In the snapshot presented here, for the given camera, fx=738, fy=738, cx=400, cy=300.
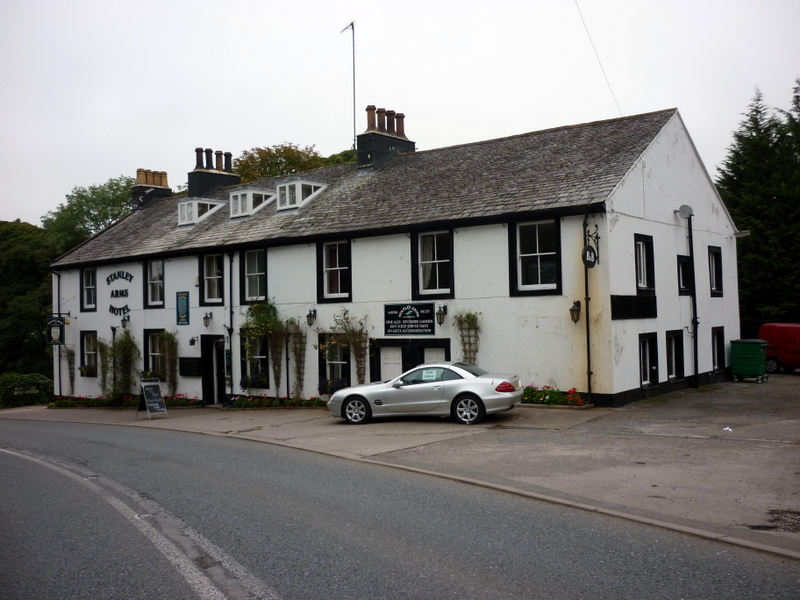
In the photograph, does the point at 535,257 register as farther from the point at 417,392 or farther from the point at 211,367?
the point at 211,367

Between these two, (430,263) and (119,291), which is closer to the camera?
(430,263)

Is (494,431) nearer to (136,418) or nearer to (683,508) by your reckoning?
(683,508)

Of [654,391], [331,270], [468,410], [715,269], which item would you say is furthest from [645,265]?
[331,270]

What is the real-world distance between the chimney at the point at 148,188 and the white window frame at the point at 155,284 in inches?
379

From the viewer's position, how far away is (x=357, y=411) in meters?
17.9

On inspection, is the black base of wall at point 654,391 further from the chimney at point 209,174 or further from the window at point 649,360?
the chimney at point 209,174

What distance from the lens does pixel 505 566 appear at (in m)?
6.41

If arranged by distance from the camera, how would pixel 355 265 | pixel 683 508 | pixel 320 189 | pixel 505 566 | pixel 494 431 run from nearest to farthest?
pixel 505 566
pixel 683 508
pixel 494 431
pixel 355 265
pixel 320 189

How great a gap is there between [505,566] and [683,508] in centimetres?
319

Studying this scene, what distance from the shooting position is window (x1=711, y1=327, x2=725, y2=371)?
2414cm

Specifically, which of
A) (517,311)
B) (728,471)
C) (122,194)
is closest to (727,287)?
(517,311)

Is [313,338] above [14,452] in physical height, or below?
above

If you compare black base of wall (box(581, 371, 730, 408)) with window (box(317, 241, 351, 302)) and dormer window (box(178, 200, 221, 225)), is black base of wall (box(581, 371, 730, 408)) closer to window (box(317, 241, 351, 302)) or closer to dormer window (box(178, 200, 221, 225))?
window (box(317, 241, 351, 302))

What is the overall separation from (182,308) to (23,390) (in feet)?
50.4
